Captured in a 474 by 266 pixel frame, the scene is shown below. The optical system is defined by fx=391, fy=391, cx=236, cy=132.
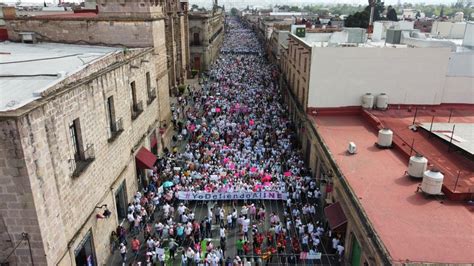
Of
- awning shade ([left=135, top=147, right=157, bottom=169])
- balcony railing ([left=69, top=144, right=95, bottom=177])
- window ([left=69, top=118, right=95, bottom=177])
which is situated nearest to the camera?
balcony railing ([left=69, top=144, right=95, bottom=177])

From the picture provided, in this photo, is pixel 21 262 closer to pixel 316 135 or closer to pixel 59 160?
pixel 59 160

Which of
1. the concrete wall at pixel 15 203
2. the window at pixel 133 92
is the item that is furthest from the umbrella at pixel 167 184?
the concrete wall at pixel 15 203

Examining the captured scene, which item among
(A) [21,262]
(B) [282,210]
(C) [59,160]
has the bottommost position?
(B) [282,210]

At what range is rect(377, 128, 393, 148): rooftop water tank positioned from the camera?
762 inches

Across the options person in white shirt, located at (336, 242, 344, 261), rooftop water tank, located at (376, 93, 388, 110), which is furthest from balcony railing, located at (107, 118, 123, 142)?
rooftop water tank, located at (376, 93, 388, 110)

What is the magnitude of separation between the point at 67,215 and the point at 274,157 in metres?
15.0

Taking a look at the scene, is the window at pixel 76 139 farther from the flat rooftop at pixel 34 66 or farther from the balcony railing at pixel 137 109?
the balcony railing at pixel 137 109

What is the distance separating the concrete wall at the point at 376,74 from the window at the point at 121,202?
1295cm

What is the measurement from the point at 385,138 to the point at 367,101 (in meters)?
5.91

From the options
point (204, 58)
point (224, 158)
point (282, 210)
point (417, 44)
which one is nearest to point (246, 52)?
point (204, 58)

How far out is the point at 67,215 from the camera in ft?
42.2

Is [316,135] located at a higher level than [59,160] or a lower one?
lower

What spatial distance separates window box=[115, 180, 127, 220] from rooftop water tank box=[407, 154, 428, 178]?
1306cm

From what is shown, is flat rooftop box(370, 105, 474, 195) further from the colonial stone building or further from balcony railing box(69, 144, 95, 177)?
the colonial stone building
